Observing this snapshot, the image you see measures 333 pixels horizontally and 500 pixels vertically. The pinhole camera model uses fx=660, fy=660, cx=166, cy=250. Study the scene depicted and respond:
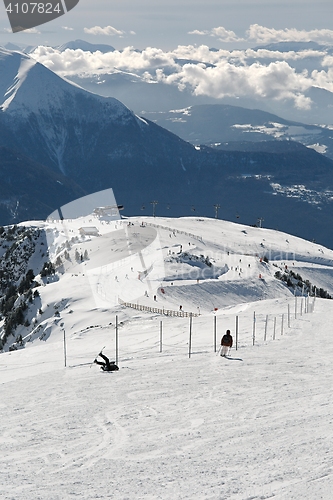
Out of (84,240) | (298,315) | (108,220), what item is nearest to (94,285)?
(298,315)

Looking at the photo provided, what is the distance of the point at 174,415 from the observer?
747 inches

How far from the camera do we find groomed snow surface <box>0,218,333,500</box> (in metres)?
13.5

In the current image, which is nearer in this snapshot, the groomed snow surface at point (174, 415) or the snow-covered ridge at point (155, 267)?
the groomed snow surface at point (174, 415)

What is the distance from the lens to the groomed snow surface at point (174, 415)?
1346 cm

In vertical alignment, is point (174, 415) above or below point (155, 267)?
above

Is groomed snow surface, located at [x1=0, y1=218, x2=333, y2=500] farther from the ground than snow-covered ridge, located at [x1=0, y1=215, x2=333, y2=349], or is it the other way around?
groomed snow surface, located at [x1=0, y1=218, x2=333, y2=500]

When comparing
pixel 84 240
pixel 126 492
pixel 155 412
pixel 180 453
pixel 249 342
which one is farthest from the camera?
pixel 84 240

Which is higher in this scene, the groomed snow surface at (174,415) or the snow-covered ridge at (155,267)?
the groomed snow surface at (174,415)

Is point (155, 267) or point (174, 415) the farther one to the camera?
point (155, 267)

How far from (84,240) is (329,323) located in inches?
2218

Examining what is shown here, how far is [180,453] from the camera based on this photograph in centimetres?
1540

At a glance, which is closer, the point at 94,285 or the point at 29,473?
the point at 29,473

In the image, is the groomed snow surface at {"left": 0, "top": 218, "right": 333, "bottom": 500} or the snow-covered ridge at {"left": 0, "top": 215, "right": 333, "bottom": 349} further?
the snow-covered ridge at {"left": 0, "top": 215, "right": 333, "bottom": 349}

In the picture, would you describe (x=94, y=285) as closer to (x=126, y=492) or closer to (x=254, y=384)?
(x=254, y=384)
